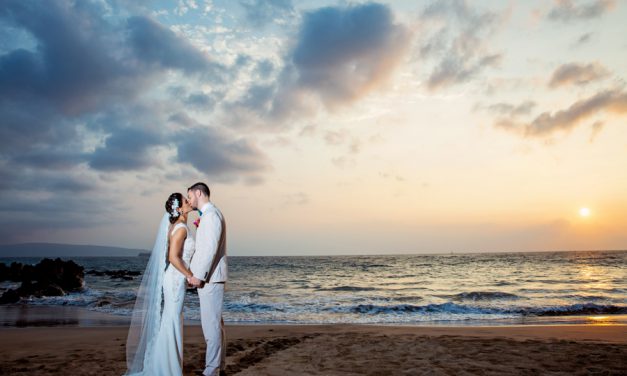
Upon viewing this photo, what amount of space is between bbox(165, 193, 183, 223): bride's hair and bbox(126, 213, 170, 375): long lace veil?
7.9 inches

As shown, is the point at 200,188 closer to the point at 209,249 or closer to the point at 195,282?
the point at 209,249

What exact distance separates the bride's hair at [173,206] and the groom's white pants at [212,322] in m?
0.99

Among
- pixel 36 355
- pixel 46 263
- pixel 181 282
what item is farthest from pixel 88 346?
pixel 46 263

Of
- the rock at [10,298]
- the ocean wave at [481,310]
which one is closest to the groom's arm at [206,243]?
the ocean wave at [481,310]

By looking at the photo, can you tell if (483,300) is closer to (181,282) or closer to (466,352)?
(466,352)

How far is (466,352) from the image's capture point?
7.29 meters

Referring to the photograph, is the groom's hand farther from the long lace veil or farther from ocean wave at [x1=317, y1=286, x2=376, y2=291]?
ocean wave at [x1=317, y1=286, x2=376, y2=291]

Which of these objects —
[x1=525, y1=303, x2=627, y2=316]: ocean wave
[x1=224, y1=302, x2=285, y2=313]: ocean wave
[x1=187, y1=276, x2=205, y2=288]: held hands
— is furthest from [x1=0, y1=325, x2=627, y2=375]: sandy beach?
[x1=224, y1=302, x2=285, y2=313]: ocean wave

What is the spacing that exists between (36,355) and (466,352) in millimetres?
7724

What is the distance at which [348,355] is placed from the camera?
7195 millimetres

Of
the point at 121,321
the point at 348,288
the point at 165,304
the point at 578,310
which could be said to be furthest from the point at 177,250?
the point at 348,288

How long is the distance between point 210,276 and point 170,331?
0.91 m

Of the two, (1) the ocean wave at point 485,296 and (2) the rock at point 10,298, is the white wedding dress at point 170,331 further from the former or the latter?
(2) the rock at point 10,298

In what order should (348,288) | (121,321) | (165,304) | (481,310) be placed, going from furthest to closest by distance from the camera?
(348,288) < (481,310) < (121,321) < (165,304)
